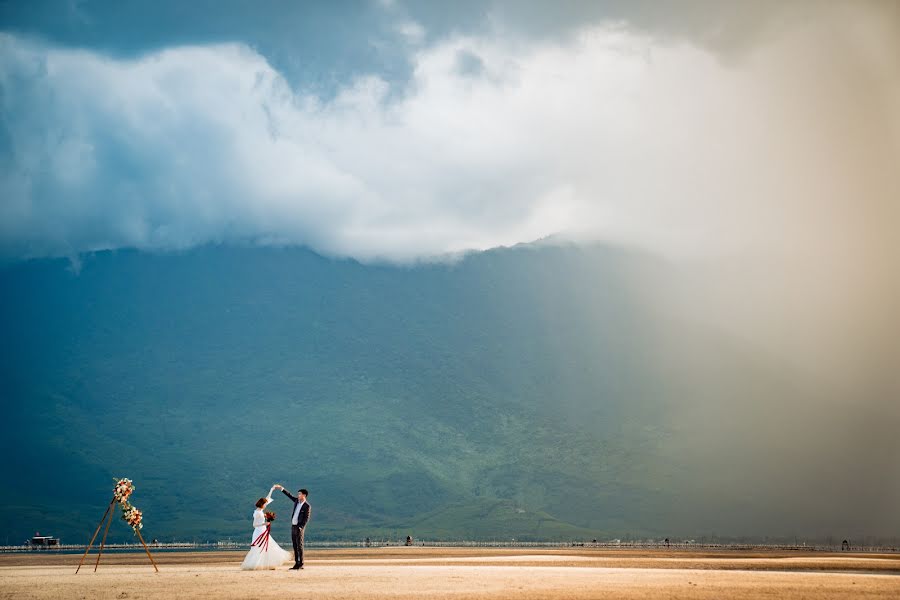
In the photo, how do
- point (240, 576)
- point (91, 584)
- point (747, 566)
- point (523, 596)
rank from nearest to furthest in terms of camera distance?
point (523, 596)
point (91, 584)
point (240, 576)
point (747, 566)

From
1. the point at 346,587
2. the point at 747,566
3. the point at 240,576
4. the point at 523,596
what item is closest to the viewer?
the point at 523,596

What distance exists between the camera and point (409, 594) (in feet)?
113

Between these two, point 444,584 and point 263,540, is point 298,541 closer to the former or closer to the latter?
point 263,540

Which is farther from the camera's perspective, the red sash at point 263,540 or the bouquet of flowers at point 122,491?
the bouquet of flowers at point 122,491

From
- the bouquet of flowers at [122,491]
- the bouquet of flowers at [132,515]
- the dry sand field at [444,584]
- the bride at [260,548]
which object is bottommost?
the dry sand field at [444,584]

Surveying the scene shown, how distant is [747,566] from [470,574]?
830 inches

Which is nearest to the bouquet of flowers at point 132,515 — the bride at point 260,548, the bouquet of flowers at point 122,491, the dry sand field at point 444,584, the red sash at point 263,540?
the bouquet of flowers at point 122,491

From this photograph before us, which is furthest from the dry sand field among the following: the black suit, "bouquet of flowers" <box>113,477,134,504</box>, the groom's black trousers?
"bouquet of flowers" <box>113,477,134,504</box>

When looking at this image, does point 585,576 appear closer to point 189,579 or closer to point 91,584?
point 189,579

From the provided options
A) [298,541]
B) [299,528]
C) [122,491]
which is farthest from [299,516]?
[122,491]

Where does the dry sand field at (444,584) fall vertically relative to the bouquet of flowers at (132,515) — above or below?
below

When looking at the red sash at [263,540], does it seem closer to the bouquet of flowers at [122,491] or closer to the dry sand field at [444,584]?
the dry sand field at [444,584]

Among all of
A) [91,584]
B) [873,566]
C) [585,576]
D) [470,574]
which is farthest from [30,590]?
[873,566]

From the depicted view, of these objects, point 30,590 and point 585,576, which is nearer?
point 30,590
